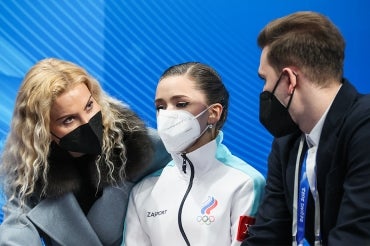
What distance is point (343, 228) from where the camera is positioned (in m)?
1.53

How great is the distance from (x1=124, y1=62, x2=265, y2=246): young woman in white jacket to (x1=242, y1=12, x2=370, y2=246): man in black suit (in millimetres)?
156

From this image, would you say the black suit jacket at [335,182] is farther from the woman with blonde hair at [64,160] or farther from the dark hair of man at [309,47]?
the woman with blonde hair at [64,160]

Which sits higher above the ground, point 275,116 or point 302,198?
point 275,116

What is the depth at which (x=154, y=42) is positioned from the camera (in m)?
3.06

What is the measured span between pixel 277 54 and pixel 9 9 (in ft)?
5.68

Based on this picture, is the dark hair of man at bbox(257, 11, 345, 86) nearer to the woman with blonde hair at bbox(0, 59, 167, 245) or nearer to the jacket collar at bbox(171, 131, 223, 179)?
the jacket collar at bbox(171, 131, 223, 179)

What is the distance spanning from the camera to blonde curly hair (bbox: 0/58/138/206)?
208 centimetres

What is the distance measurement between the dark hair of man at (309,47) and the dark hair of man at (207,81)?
1.30 ft

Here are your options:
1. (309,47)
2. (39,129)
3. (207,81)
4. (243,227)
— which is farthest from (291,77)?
(39,129)

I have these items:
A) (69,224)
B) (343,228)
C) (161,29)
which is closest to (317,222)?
(343,228)

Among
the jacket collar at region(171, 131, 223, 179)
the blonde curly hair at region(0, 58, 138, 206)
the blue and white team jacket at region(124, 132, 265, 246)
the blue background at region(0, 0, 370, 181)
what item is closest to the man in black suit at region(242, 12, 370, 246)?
the blue and white team jacket at region(124, 132, 265, 246)

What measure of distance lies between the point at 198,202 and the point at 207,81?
1.49ft

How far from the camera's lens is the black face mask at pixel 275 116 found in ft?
5.78

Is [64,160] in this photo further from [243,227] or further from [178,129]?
[243,227]
